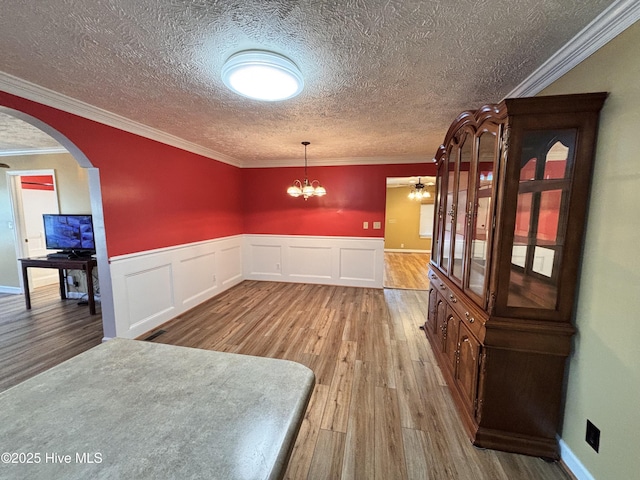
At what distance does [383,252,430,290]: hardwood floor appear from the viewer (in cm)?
526

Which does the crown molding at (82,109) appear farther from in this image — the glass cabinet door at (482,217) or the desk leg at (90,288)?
the glass cabinet door at (482,217)

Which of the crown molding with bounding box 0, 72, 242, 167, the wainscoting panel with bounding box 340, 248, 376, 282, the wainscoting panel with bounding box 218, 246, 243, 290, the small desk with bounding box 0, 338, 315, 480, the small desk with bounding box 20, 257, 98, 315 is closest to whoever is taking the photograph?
the small desk with bounding box 0, 338, 315, 480

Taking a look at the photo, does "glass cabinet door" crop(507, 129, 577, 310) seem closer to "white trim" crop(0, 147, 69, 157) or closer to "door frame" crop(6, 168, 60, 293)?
"white trim" crop(0, 147, 69, 157)

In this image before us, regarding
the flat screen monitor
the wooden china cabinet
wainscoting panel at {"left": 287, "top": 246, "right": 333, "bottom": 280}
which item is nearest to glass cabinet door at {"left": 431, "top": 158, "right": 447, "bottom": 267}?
the wooden china cabinet

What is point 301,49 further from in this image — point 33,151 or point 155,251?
point 33,151

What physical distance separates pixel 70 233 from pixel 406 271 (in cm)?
641

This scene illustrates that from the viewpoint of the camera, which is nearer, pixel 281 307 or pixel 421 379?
pixel 421 379

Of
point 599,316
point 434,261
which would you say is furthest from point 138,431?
point 434,261

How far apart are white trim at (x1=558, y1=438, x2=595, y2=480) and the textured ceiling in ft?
7.61

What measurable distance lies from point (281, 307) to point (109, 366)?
299cm

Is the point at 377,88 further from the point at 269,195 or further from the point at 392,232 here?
the point at 392,232

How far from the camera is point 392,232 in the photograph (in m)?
9.05

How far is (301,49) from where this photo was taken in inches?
60.7

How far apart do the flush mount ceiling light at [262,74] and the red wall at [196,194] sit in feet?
5.89
